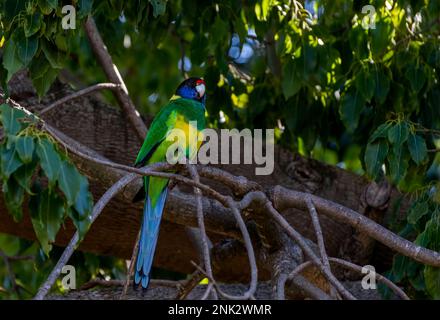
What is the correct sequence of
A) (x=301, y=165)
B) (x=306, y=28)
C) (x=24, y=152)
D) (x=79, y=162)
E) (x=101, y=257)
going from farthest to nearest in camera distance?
(x=101, y=257), (x=301, y=165), (x=306, y=28), (x=79, y=162), (x=24, y=152)

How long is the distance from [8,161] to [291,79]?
2.07 metres

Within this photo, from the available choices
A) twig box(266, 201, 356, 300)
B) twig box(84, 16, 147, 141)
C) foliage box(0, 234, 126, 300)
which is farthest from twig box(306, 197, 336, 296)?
foliage box(0, 234, 126, 300)

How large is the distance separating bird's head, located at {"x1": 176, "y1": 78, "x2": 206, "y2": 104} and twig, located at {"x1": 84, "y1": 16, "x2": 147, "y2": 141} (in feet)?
1.36

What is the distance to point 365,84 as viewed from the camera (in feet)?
13.9

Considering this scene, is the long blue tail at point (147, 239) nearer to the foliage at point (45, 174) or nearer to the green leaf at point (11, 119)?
the foliage at point (45, 174)

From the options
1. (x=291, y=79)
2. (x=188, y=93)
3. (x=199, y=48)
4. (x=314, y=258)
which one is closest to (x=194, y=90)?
(x=188, y=93)

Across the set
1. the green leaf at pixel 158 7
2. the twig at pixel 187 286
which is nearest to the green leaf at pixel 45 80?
the green leaf at pixel 158 7

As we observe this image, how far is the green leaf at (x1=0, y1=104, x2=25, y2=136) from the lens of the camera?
2.62m

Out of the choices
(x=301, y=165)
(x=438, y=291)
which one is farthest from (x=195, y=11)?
(x=438, y=291)

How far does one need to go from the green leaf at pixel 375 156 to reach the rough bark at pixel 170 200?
663 mm

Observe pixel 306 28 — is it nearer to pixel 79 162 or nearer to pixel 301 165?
pixel 301 165

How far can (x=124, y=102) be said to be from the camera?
14.7ft

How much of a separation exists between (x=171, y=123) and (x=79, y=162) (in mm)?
739

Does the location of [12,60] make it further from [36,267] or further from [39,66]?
[36,267]
